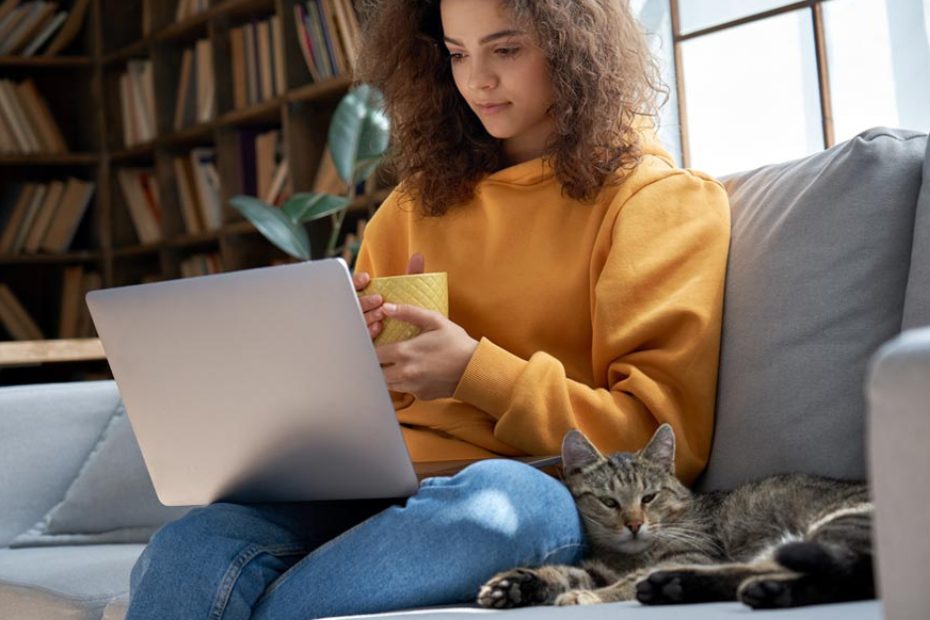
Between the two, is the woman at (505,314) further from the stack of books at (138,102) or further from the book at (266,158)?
the stack of books at (138,102)

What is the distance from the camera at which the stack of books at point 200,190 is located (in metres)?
4.61

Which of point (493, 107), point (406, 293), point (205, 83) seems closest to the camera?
point (406, 293)

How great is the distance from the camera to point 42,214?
496cm

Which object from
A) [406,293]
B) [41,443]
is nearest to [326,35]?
[41,443]

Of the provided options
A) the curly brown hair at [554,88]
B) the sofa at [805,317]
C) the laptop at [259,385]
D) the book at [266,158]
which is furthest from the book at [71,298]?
the laptop at [259,385]

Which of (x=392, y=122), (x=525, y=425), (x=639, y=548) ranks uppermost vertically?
(x=392, y=122)

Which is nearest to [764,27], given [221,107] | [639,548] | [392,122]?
[392,122]

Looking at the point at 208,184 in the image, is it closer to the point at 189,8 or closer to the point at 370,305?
the point at 189,8

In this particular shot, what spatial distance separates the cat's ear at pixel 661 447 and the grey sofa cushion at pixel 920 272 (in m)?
0.31

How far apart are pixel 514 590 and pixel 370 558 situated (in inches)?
6.2

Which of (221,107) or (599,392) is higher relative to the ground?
(221,107)

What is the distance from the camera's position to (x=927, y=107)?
2.45 metres

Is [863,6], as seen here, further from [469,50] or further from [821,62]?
[469,50]

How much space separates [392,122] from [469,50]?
377 mm
